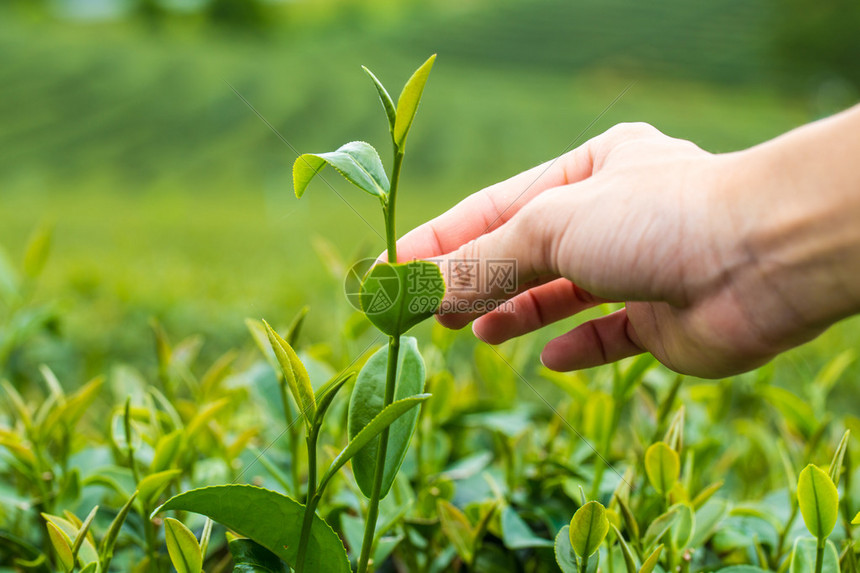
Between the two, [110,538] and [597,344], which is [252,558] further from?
[597,344]

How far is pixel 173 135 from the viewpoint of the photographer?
11.3 m

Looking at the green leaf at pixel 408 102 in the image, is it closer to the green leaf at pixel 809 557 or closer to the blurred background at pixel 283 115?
the blurred background at pixel 283 115

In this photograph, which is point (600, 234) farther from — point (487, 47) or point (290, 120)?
point (487, 47)

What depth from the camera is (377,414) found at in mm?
573

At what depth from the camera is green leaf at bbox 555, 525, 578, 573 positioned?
1.89ft

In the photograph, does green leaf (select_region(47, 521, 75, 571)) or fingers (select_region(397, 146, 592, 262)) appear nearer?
green leaf (select_region(47, 521, 75, 571))

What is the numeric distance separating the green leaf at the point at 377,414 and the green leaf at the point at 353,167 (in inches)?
7.5

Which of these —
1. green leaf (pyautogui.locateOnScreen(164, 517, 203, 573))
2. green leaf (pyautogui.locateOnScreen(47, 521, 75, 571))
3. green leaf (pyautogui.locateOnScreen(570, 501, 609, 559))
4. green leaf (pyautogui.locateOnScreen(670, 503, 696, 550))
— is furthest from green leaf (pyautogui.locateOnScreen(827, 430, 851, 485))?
green leaf (pyautogui.locateOnScreen(47, 521, 75, 571))

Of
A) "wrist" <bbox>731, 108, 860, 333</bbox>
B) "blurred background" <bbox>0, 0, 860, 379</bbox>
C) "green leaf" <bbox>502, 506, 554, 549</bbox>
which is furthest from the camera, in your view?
"blurred background" <bbox>0, 0, 860, 379</bbox>

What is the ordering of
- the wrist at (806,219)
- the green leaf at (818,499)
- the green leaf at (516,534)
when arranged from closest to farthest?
1. the wrist at (806,219)
2. the green leaf at (818,499)
3. the green leaf at (516,534)

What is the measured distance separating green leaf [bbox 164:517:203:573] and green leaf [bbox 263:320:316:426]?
0.14 m

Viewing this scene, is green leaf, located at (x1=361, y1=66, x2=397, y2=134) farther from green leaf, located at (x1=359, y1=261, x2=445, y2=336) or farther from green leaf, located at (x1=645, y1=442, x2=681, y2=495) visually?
green leaf, located at (x1=645, y1=442, x2=681, y2=495)

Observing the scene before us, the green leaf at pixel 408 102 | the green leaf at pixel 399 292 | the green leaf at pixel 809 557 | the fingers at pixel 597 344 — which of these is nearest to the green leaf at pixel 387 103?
the green leaf at pixel 408 102

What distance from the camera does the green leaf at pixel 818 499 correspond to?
0.57 m
